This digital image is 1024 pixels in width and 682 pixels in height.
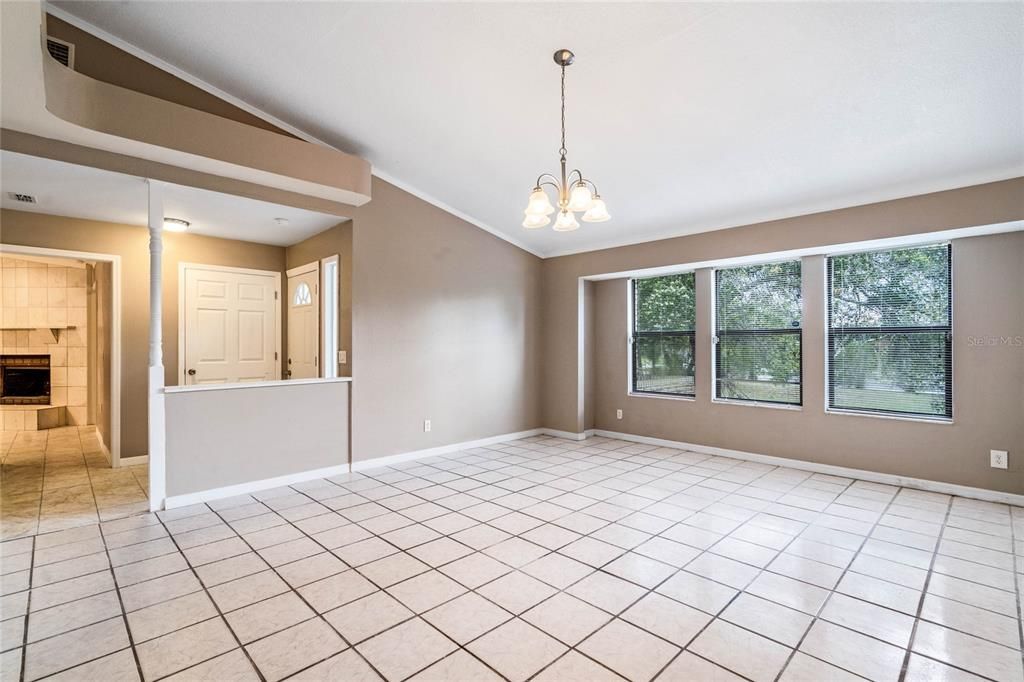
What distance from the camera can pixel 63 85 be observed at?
287cm

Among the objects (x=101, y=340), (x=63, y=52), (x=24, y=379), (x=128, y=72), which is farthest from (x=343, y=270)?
(x=24, y=379)

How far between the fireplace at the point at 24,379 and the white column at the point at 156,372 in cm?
523

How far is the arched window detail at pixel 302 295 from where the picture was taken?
5488 mm

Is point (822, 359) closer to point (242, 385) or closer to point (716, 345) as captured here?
point (716, 345)

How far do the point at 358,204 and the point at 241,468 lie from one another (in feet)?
8.41

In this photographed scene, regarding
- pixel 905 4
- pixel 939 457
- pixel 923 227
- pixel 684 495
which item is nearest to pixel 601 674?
pixel 684 495

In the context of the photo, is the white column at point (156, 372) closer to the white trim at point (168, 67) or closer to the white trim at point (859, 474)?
the white trim at point (168, 67)

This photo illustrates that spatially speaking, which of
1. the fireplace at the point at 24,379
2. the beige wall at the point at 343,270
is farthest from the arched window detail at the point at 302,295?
the fireplace at the point at 24,379

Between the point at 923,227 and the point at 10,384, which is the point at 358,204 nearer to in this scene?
the point at 923,227

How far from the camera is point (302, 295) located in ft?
18.5

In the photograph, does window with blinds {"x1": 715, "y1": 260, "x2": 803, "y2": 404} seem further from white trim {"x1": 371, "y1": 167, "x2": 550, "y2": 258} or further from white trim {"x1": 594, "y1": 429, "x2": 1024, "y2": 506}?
white trim {"x1": 371, "y1": 167, "x2": 550, "y2": 258}

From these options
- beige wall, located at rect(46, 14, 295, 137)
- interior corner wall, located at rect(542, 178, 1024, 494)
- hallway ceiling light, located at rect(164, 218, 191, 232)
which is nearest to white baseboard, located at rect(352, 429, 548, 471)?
interior corner wall, located at rect(542, 178, 1024, 494)

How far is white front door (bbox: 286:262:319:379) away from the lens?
17.5ft

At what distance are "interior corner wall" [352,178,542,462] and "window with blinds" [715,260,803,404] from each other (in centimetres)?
238
